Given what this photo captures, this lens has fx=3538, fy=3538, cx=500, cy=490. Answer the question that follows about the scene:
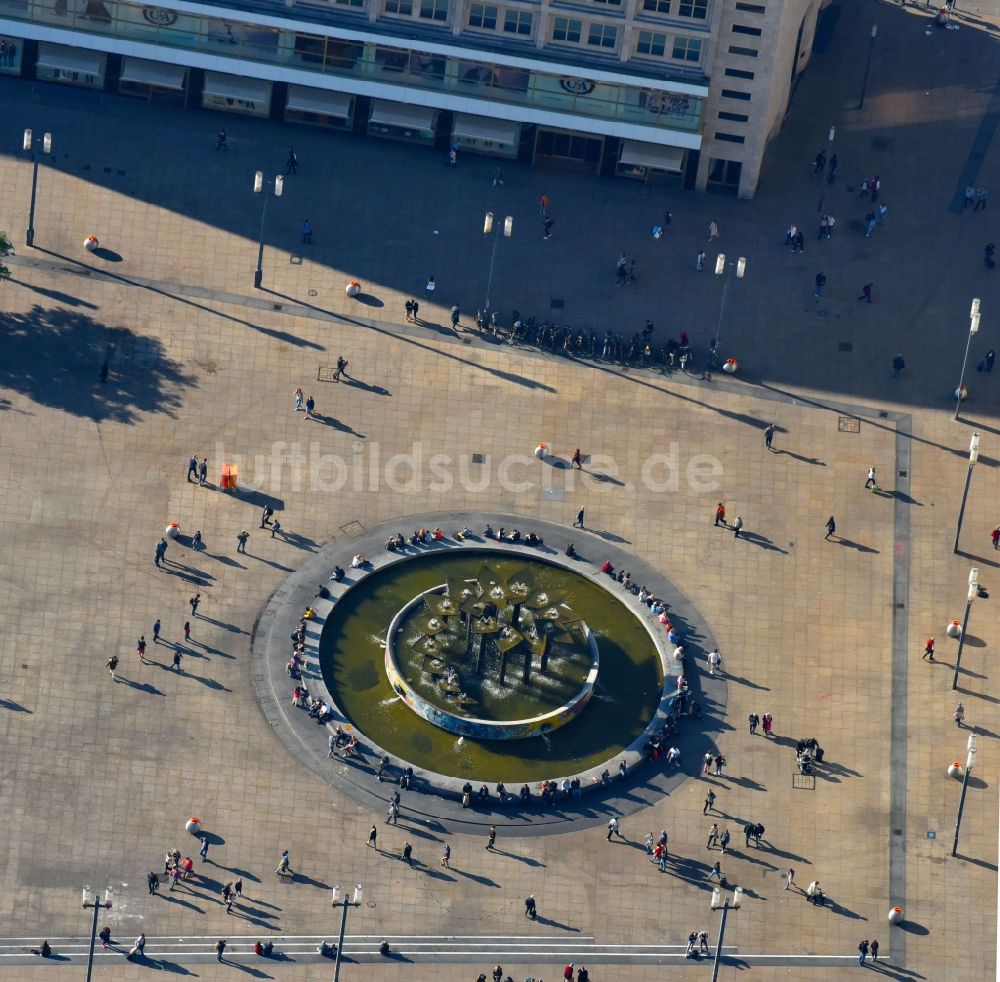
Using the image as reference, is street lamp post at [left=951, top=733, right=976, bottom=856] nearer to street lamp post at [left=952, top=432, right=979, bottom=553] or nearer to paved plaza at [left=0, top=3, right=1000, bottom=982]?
paved plaza at [left=0, top=3, right=1000, bottom=982]

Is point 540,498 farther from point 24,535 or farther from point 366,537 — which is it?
point 24,535

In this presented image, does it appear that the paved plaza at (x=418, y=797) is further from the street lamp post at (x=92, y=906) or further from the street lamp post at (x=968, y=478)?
the street lamp post at (x=92, y=906)

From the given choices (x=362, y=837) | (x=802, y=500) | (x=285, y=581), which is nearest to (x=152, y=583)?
(x=285, y=581)

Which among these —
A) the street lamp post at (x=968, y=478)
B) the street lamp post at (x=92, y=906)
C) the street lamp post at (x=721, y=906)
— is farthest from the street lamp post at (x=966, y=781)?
the street lamp post at (x=92, y=906)

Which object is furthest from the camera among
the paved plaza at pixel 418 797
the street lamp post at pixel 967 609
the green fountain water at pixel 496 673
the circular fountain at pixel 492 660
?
the street lamp post at pixel 967 609

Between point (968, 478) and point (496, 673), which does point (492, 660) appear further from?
point (968, 478)

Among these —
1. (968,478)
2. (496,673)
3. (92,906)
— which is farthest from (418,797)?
(968,478)
